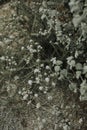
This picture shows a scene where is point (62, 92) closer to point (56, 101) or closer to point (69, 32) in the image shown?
point (56, 101)

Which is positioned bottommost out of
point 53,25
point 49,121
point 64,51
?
point 49,121

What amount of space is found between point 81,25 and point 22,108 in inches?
30.7

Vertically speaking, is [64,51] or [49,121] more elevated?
[64,51]

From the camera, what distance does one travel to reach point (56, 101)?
2723 mm

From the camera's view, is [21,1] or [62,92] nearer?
[62,92]

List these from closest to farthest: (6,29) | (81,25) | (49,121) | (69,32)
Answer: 1. (81,25)
2. (49,121)
3. (69,32)
4. (6,29)

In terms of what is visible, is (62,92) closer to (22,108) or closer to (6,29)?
(22,108)

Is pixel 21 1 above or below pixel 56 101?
above

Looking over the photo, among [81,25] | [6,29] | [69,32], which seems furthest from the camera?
[6,29]

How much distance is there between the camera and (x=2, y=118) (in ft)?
9.01

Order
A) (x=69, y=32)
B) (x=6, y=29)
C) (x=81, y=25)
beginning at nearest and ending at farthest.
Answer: (x=81, y=25)
(x=69, y=32)
(x=6, y=29)

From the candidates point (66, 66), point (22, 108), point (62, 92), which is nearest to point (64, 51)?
point (66, 66)

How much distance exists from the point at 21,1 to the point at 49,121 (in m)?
1.11

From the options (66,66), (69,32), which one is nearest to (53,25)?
(69,32)
